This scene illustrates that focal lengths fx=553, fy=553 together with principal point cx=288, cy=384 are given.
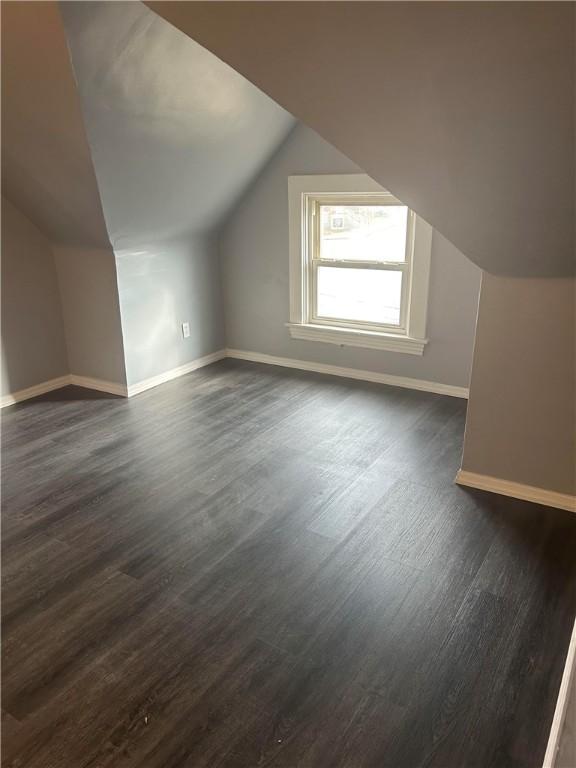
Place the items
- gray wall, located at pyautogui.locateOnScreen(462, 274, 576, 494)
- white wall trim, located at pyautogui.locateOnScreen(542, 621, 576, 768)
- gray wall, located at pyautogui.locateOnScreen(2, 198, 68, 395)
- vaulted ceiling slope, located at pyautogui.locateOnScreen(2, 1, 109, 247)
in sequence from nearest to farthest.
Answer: white wall trim, located at pyautogui.locateOnScreen(542, 621, 576, 768)
vaulted ceiling slope, located at pyautogui.locateOnScreen(2, 1, 109, 247)
gray wall, located at pyautogui.locateOnScreen(462, 274, 576, 494)
gray wall, located at pyautogui.locateOnScreen(2, 198, 68, 395)

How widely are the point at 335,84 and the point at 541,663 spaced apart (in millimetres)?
1933

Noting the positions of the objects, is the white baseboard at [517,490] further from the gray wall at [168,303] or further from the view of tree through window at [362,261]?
the gray wall at [168,303]

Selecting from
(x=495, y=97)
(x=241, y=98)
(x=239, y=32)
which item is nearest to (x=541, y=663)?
(x=495, y=97)

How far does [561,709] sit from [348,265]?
335 cm

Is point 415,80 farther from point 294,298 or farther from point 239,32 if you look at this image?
point 294,298

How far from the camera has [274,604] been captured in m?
2.07

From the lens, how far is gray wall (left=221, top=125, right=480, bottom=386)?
3.95 m

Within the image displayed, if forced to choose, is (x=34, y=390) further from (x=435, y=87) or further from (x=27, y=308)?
(x=435, y=87)

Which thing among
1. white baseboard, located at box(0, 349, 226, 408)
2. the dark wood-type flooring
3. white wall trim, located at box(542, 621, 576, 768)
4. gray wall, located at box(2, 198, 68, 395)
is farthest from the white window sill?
white wall trim, located at box(542, 621, 576, 768)

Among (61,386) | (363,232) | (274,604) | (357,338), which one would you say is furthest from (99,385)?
(274,604)

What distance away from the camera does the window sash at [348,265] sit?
4055 mm

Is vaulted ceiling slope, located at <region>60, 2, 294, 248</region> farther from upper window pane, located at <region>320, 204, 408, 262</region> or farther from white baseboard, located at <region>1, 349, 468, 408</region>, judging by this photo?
white baseboard, located at <region>1, 349, 468, 408</region>

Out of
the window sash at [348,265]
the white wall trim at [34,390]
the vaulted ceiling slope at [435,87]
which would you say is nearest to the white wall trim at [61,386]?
the white wall trim at [34,390]

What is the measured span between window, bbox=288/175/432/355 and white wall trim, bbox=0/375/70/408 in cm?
193
